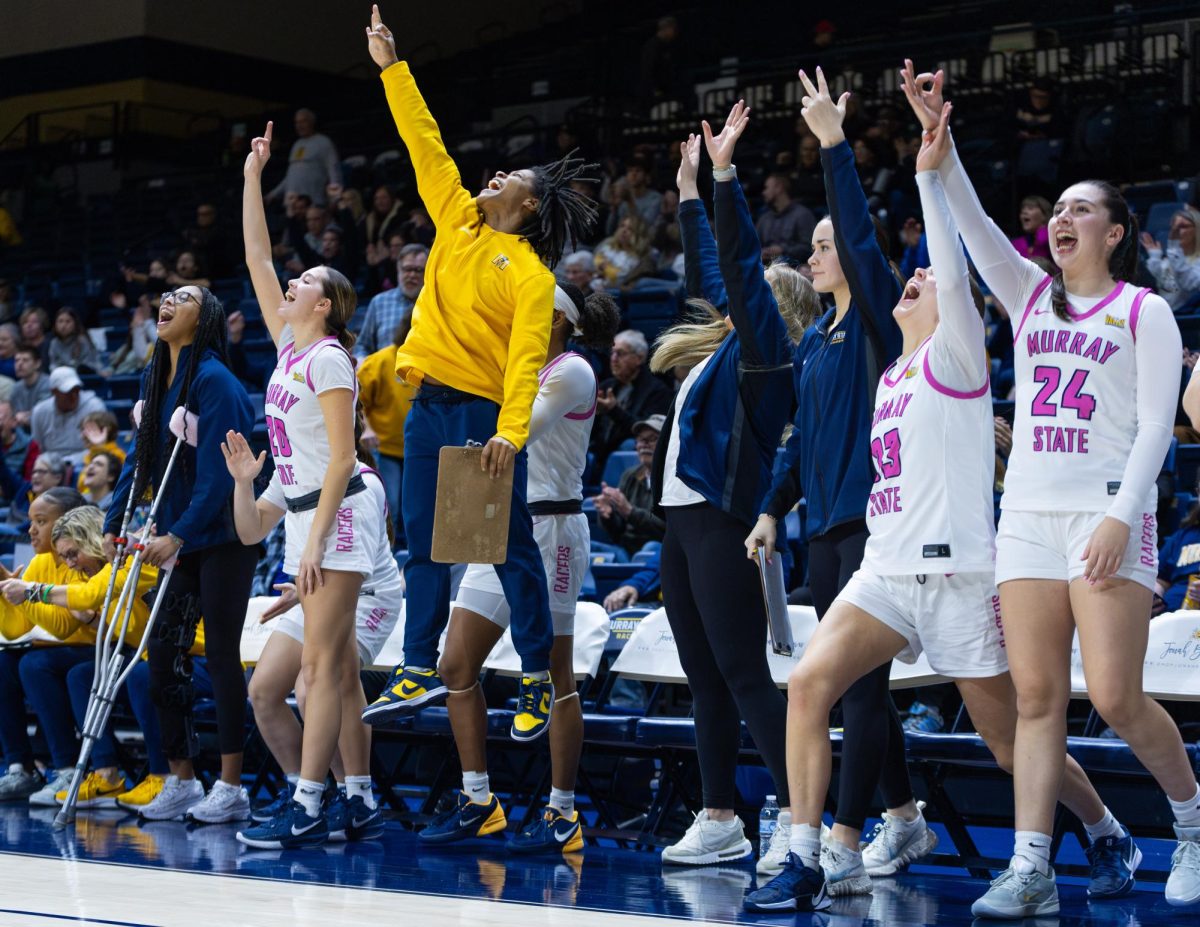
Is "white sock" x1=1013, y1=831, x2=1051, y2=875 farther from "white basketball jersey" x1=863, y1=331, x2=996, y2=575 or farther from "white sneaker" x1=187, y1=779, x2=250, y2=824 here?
"white sneaker" x1=187, y1=779, x2=250, y2=824

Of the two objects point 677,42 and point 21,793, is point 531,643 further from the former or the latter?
point 677,42

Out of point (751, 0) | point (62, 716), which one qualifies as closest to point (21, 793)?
point (62, 716)

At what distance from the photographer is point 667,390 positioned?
27.6ft

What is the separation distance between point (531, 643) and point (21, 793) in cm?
280

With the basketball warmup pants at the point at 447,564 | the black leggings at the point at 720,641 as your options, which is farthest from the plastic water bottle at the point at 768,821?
the basketball warmup pants at the point at 447,564

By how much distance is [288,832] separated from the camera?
4.53 metres

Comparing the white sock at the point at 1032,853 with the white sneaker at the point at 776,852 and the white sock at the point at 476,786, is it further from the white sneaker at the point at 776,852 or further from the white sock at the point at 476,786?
the white sock at the point at 476,786

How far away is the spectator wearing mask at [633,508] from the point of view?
23.6 ft

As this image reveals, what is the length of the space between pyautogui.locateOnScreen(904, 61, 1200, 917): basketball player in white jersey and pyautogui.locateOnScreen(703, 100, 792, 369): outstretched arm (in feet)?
2.07

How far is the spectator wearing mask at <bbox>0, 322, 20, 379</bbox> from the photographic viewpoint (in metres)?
12.4

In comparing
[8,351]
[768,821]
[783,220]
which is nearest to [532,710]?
[768,821]

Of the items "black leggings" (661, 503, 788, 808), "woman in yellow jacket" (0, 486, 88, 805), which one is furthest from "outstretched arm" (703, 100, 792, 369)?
"woman in yellow jacket" (0, 486, 88, 805)

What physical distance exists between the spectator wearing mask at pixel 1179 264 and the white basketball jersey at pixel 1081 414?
505 centimetres

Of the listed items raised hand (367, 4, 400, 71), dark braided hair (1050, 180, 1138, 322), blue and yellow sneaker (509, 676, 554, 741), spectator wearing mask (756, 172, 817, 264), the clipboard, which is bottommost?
blue and yellow sneaker (509, 676, 554, 741)
